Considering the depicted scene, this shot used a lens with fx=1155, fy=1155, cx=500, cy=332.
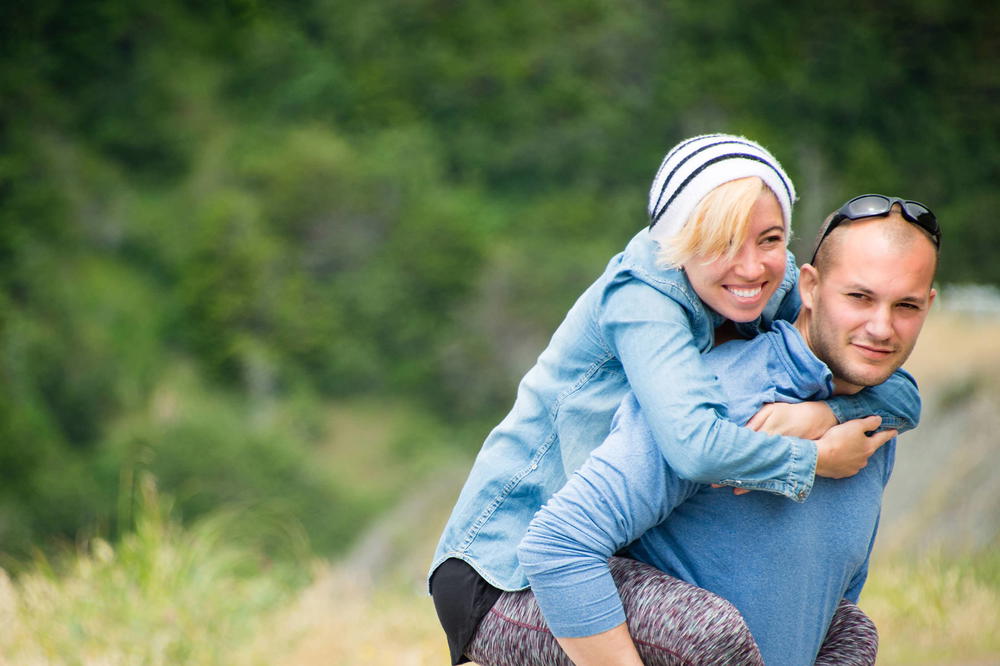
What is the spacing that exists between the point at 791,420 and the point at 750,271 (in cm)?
21

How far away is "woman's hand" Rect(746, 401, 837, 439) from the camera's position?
1.47m

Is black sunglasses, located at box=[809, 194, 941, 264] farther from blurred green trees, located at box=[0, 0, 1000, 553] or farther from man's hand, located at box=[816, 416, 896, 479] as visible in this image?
blurred green trees, located at box=[0, 0, 1000, 553]

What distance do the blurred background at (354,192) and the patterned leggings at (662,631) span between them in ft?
71.3

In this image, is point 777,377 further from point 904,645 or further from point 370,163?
point 370,163

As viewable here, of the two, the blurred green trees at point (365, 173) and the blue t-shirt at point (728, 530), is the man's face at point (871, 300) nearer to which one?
the blue t-shirt at point (728, 530)

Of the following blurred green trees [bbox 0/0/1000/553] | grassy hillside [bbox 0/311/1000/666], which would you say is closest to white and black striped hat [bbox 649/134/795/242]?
grassy hillside [bbox 0/311/1000/666]

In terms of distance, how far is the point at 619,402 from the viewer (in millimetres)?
1604

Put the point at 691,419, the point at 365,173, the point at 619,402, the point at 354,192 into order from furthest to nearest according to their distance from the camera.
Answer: the point at 365,173, the point at 354,192, the point at 619,402, the point at 691,419

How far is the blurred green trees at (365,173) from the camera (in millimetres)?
28812

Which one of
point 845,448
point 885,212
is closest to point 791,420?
point 845,448

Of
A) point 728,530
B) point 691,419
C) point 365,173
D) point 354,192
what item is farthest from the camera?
point 365,173

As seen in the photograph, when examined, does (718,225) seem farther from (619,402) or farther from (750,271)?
(619,402)

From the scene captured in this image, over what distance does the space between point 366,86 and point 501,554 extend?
35.2 metres

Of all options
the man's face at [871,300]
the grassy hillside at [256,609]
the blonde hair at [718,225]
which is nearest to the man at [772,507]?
the man's face at [871,300]
